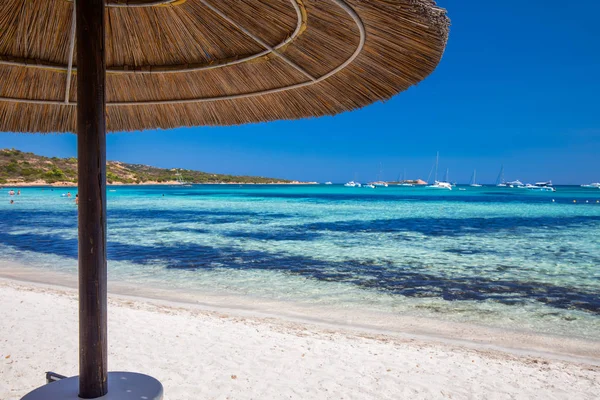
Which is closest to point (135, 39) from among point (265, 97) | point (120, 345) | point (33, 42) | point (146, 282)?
point (33, 42)

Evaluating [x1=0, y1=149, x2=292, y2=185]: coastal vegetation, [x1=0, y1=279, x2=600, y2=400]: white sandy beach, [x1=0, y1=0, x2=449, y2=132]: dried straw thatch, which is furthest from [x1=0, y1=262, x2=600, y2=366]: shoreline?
[x1=0, y1=149, x2=292, y2=185]: coastal vegetation

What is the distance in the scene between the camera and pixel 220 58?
246 centimetres

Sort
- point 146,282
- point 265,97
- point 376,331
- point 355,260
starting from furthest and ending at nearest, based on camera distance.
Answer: point 355,260, point 146,282, point 376,331, point 265,97

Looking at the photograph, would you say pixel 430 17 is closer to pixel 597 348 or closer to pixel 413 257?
pixel 597 348

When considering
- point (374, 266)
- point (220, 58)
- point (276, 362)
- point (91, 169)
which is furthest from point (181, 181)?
point (91, 169)

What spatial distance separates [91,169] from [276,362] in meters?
2.49

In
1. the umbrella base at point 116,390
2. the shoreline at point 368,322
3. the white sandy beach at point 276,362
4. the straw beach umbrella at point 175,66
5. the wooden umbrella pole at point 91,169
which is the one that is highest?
the straw beach umbrella at point 175,66

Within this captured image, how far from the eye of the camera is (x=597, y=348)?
453cm

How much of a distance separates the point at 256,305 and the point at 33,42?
440 centimetres

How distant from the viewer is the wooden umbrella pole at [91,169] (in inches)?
57.9

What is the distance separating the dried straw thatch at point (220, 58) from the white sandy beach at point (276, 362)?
179 centimetres

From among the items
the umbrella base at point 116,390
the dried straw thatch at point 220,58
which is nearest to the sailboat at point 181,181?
the dried straw thatch at point 220,58

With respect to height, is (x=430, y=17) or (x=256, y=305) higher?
(x=430, y=17)

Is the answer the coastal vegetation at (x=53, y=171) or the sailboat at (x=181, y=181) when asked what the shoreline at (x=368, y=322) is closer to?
the coastal vegetation at (x=53, y=171)
